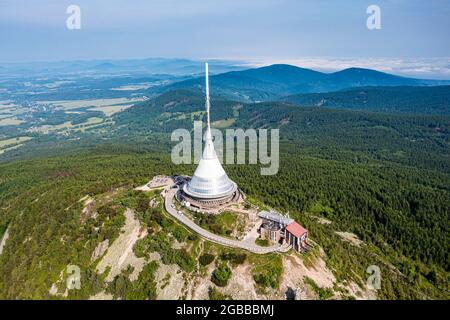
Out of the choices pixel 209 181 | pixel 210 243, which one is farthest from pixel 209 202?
pixel 210 243

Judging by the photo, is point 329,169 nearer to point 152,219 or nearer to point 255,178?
point 255,178

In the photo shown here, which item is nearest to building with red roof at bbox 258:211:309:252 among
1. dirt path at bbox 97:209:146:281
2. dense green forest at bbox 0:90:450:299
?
dense green forest at bbox 0:90:450:299

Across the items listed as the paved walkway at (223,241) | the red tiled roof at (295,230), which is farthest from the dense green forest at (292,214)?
the red tiled roof at (295,230)

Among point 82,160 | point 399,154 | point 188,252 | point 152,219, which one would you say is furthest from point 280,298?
point 399,154

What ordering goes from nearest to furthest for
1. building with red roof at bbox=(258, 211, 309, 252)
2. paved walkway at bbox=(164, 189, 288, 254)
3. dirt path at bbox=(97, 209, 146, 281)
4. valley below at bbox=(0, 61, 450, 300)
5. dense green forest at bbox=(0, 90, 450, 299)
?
valley below at bbox=(0, 61, 450, 300) < paved walkway at bbox=(164, 189, 288, 254) < building with red roof at bbox=(258, 211, 309, 252) < dirt path at bbox=(97, 209, 146, 281) < dense green forest at bbox=(0, 90, 450, 299)

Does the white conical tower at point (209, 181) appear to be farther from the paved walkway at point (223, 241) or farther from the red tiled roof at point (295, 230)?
the red tiled roof at point (295, 230)

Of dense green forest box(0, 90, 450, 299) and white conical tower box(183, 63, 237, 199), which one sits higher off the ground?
white conical tower box(183, 63, 237, 199)

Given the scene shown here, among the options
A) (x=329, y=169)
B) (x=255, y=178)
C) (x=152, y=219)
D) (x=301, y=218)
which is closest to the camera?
(x=152, y=219)

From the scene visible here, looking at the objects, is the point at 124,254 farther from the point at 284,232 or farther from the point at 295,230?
the point at 295,230

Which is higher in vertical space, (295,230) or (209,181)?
(209,181)

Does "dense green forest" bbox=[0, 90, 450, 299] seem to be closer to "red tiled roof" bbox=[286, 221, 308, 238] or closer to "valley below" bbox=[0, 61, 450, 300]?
"valley below" bbox=[0, 61, 450, 300]

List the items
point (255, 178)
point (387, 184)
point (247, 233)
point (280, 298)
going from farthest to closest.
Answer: point (387, 184) → point (255, 178) → point (247, 233) → point (280, 298)
